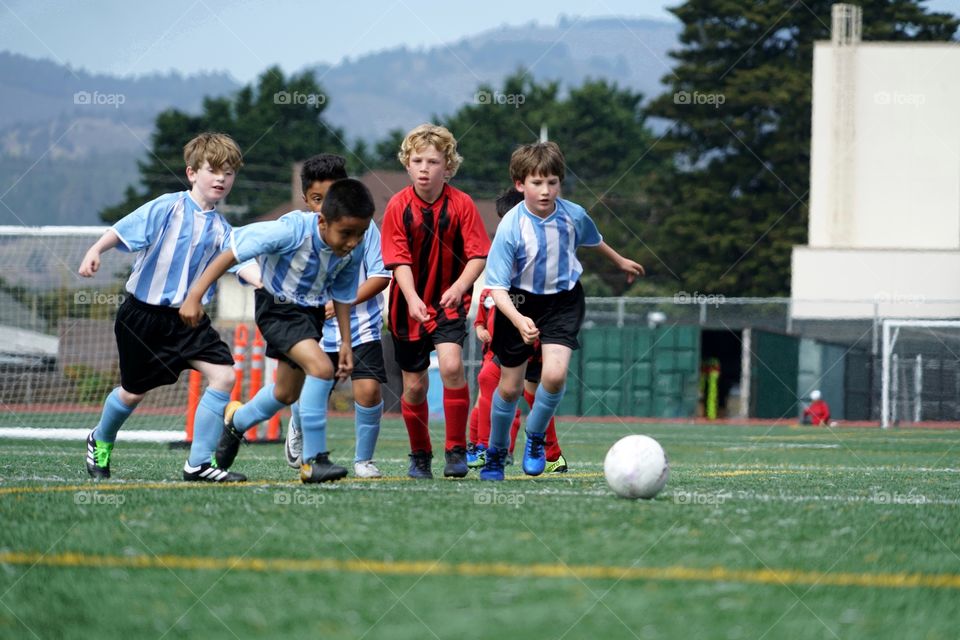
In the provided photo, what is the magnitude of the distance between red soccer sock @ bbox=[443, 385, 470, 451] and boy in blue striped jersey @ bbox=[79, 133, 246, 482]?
1333 millimetres

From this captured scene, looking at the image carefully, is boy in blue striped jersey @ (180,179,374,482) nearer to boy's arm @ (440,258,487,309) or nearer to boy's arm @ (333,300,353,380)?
boy's arm @ (333,300,353,380)

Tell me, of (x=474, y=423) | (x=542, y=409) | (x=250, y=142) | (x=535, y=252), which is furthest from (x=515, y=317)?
(x=250, y=142)

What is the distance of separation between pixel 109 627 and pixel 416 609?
676 millimetres

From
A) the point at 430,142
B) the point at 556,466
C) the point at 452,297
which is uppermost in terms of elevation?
the point at 430,142

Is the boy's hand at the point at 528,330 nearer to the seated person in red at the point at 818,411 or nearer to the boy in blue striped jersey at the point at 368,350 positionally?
the boy in blue striped jersey at the point at 368,350

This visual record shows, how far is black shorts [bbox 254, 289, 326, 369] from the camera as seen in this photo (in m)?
6.47

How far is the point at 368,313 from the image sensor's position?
7879mm

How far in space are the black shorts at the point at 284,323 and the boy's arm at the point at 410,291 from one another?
64 centimetres

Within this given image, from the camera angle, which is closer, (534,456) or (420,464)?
(534,456)

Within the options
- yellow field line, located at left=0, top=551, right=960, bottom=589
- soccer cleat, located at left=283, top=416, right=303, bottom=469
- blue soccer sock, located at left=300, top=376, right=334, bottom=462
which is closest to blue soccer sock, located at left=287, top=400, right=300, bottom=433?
soccer cleat, located at left=283, top=416, right=303, bottom=469

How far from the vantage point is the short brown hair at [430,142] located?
7.37 meters

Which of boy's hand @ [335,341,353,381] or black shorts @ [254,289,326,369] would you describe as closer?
boy's hand @ [335,341,353,381]

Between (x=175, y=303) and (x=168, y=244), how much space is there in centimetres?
31

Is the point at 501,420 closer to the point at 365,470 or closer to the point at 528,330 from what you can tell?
the point at 365,470
